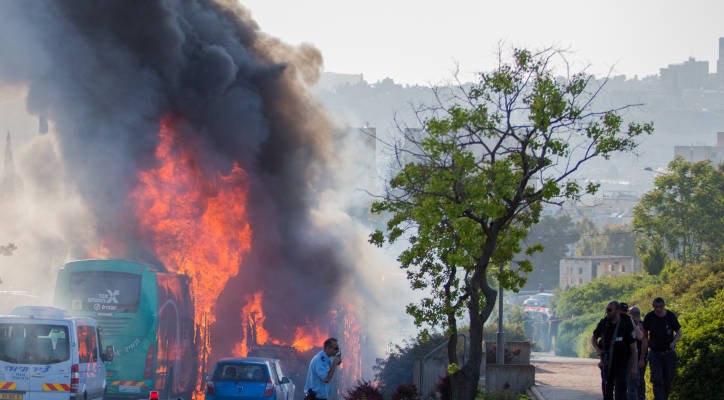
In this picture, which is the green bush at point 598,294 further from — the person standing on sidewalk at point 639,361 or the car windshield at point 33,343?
the car windshield at point 33,343

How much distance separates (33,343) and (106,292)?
5532mm

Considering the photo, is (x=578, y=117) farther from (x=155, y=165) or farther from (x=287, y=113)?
(x=287, y=113)

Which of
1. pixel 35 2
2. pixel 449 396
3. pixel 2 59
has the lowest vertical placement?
pixel 449 396

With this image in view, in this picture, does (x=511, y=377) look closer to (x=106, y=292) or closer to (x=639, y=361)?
(x=639, y=361)

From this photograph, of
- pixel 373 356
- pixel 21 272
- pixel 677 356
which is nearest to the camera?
pixel 677 356

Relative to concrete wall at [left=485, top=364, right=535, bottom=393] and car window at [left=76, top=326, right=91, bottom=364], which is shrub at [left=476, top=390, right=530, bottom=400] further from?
car window at [left=76, top=326, right=91, bottom=364]

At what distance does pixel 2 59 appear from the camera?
30031 millimetres

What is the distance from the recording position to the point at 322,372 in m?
12.5

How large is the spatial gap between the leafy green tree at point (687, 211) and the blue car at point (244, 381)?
34.4 meters

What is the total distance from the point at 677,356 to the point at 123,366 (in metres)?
12.9

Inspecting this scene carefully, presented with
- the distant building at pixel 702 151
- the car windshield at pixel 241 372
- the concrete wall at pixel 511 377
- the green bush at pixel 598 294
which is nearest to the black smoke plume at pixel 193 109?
the car windshield at pixel 241 372

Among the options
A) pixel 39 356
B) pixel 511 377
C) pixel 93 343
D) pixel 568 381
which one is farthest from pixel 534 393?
pixel 39 356

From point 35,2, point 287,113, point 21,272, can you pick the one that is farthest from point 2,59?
point 21,272

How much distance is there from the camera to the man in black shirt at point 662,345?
522 inches
